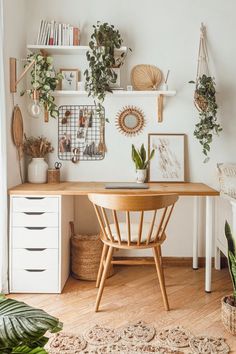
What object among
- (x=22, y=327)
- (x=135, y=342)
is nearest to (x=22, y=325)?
(x=22, y=327)

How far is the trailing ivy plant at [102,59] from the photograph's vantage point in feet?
9.76

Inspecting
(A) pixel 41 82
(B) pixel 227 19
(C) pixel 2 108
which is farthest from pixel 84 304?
(B) pixel 227 19

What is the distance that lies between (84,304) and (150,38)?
2308mm

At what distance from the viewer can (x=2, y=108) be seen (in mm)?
2543

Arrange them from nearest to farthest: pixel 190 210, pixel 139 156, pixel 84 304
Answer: pixel 84 304
pixel 139 156
pixel 190 210

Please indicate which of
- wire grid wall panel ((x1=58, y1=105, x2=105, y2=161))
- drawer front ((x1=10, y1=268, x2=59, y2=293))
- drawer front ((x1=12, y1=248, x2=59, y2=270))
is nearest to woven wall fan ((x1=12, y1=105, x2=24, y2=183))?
wire grid wall panel ((x1=58, y1=105, x2=105, y2=161))

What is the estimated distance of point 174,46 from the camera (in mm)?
3215

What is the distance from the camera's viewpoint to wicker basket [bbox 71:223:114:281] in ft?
9.58

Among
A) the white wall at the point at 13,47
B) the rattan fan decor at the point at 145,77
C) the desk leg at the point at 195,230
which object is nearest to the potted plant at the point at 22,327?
the white wall at the point at 13,47

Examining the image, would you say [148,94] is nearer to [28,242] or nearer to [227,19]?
[227,19]

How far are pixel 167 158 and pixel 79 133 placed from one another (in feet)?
2.73

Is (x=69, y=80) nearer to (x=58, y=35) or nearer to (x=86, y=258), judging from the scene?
(x=58, y=35)

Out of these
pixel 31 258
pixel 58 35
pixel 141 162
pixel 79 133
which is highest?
pixel 58 35

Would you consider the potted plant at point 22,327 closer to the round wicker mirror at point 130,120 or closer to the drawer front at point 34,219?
the drawer front at point 34,219
